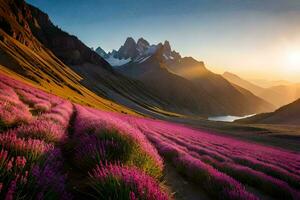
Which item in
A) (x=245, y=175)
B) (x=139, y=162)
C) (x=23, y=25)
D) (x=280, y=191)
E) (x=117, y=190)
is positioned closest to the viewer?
Answer: (x=117, y=190)

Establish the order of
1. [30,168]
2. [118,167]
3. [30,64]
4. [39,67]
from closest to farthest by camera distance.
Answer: [30,168]
[118,167]
[30,64]
[39,67]

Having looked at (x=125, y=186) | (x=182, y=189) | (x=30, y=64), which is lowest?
(x=182, y=189)

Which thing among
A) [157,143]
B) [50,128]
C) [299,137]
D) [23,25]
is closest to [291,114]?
[299,137]

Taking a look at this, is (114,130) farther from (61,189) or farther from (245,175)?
(245,175)

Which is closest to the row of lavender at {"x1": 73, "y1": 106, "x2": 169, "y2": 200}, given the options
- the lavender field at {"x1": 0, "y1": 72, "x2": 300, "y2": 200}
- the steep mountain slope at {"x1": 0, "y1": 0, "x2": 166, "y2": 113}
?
the lavender field at {"x1": 0, "y1": 72, "x2": 300, "y2": 200}

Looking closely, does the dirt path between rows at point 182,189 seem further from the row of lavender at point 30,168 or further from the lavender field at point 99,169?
the row of lavender at point 30,168

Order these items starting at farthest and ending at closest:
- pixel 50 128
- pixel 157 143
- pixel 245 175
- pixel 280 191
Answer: pixel 157 143, pixel 245 175, pixel 280 191, pixel 50 128

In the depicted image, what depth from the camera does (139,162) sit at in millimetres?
6438

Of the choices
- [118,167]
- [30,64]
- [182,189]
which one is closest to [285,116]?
[30,64]

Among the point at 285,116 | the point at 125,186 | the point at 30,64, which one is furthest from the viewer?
the point at 285,116

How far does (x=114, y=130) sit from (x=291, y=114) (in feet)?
478

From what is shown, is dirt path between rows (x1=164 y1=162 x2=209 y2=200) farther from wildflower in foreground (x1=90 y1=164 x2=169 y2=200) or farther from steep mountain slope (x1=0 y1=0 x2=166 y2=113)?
steep mountain slope (x1=0 y1=0 x2=166 y2=113)

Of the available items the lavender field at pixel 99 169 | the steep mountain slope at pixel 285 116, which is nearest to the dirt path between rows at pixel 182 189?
the lavender field at pixel 99 169

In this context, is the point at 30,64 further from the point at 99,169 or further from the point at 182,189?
the point at 99,169
